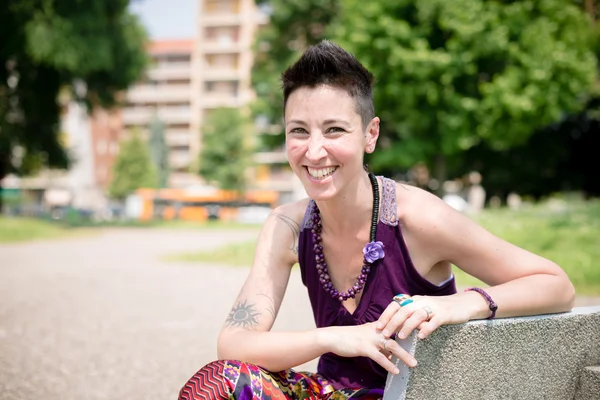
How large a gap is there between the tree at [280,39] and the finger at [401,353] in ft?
81.9

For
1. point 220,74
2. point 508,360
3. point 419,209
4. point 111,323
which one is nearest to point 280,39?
point 111,323

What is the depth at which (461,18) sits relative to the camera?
65.4 feet

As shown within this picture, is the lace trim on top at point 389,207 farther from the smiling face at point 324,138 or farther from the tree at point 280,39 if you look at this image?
the tree at point 280,39

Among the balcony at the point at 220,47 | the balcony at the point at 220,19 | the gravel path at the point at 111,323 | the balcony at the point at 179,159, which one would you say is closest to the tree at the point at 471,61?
the gravel path at the point at 111,323

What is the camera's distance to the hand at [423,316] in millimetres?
1688

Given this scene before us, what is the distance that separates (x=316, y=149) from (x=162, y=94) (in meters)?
74.1

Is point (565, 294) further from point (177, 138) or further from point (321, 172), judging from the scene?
point (177, 138)

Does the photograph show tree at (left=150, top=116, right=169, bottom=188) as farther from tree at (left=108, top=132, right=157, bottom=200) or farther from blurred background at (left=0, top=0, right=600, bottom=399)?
blurred background at (left=0, top=0, right=600, bottom=399)

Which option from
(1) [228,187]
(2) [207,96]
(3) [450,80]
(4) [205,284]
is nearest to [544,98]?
(3) [450,80]

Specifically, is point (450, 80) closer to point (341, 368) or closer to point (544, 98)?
point (544, 98)

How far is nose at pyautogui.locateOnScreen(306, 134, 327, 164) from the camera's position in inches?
82.0

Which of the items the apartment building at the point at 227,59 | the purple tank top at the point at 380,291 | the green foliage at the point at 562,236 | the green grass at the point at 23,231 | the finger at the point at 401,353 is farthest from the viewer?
the apartment building at the point at 227,59

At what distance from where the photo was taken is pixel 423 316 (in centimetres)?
171

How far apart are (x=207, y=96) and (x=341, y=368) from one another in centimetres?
6759
